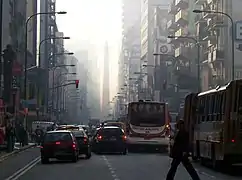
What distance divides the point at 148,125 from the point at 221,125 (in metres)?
18.7

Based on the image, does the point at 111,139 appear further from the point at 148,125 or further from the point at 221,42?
the point at 221,42

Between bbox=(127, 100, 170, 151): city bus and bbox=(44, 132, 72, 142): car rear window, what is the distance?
11386mm

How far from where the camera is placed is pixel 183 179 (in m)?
22.5

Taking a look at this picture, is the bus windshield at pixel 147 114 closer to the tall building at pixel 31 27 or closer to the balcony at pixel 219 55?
the balcony at pixel 219 55

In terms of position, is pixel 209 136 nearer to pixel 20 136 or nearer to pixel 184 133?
pixel 184 133

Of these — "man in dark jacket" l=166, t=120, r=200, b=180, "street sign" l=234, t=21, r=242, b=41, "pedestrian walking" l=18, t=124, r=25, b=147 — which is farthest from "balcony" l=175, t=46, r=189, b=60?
"man in dark jacket" l=166, t=120, r=200, b=180

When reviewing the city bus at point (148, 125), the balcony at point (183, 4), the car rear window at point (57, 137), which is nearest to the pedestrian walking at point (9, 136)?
the city bus at point (148, 125)

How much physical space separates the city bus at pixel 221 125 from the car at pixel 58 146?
5980mm

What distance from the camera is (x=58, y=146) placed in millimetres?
32469

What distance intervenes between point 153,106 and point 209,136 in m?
17.2

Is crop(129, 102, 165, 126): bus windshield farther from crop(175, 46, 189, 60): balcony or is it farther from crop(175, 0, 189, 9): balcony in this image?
crop(175, 0, 189, 9): balcony

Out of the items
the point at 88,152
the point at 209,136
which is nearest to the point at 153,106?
the point at 88,152

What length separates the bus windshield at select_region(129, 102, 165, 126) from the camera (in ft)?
145

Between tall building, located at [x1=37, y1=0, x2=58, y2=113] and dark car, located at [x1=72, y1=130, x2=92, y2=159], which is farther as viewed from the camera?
tall building, located at [x1=37, y1=0, x2=58, y2=113]
